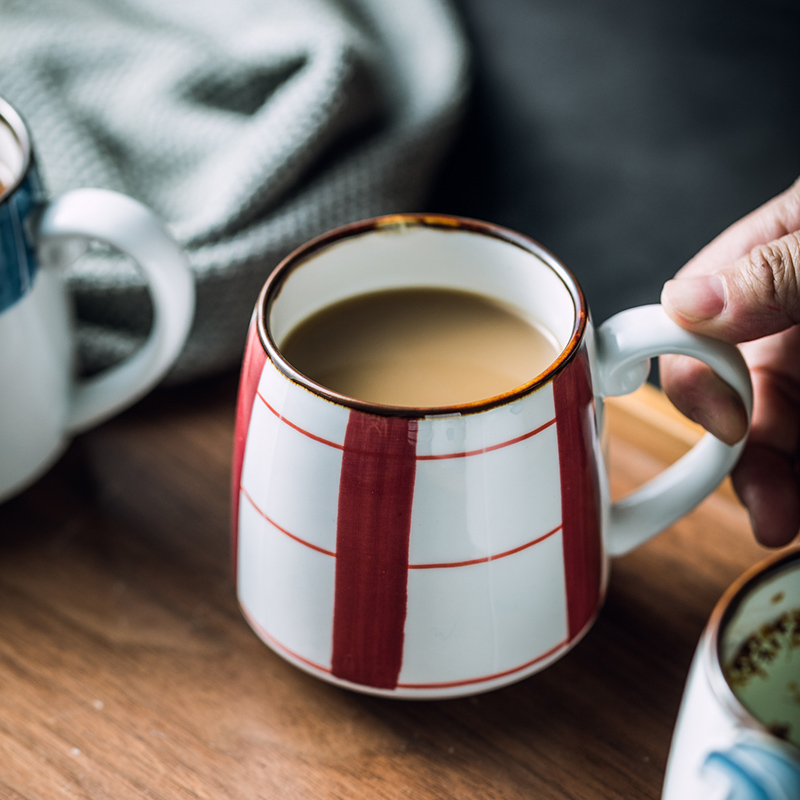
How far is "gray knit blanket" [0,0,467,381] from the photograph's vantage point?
702 mm

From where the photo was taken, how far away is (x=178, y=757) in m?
0.48

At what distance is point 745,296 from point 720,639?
201 millimetres

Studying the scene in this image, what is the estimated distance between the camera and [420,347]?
52 centimetres

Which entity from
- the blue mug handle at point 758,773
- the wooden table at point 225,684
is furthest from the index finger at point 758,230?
the blue mug handle at point 758,773

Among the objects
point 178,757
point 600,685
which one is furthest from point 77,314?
point 600,685

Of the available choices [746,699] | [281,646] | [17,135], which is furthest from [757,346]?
[17,135]

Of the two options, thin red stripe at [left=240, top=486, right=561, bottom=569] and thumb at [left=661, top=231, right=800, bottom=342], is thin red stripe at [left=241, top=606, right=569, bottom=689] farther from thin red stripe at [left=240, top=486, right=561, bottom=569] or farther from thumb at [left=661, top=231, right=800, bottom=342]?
thumb at [left=661, top=231, right=800, bottom=342]

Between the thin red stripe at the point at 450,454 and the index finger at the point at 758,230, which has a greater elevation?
the thin red stripe at the point at 450,454

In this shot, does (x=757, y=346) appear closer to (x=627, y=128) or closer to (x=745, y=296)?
(x=745, y=296)

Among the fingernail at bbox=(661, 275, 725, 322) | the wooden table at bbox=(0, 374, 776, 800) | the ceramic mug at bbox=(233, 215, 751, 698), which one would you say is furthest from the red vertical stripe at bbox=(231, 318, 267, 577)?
the fingernail at bbox=(661, 275, 725, 322)

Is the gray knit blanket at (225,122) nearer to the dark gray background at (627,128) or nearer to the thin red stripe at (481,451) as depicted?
the dark gray background at (627,128)

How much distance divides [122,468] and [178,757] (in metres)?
0.23

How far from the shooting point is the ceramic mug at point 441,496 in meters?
0.40

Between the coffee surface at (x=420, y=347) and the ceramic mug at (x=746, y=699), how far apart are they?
163mm
